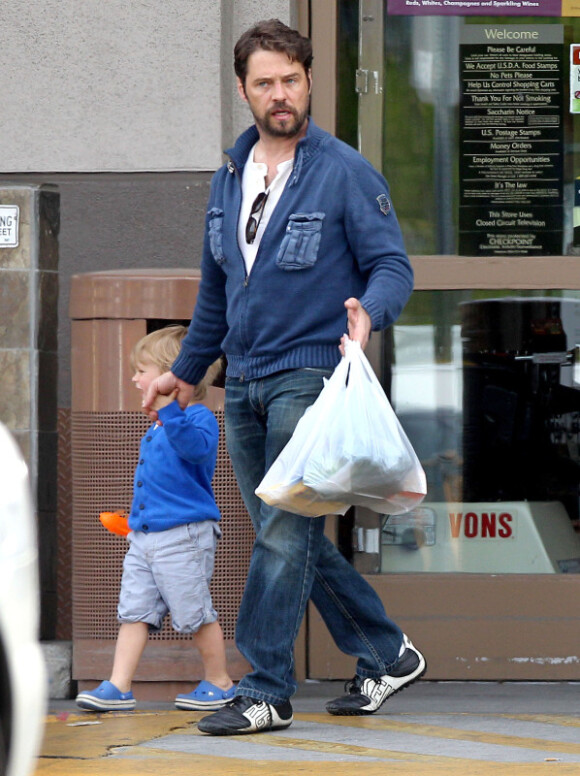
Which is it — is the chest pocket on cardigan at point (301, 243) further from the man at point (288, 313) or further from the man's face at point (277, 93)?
the man's face at point (277, 93)

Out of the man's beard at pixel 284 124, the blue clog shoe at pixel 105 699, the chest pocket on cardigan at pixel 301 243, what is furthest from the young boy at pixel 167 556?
the man's beard at pixel 284 124

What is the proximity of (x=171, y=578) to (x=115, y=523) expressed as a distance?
0.30 meters

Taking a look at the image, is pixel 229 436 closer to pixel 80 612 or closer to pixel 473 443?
pixel 80 612

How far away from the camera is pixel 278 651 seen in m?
4.51

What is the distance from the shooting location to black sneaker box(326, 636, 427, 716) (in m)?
4.86

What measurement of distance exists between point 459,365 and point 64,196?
1.76 metres

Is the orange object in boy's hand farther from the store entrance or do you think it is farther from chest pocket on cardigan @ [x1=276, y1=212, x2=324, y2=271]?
chest pocket on cardigan @ [x1=276, y1=212, x2=324, y2=271]

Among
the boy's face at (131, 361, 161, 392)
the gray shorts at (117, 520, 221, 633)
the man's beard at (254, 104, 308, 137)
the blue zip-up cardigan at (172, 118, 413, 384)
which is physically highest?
the man's beard at (254, 104, 308, 137)

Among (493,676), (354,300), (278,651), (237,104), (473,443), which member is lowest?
(493,676)

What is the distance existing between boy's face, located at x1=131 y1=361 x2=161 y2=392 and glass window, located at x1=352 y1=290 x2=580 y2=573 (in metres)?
1.28

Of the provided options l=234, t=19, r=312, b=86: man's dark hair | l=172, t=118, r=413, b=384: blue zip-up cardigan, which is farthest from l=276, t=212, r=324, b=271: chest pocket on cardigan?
l=234, t=19, r=312, b=86: man's dark hair

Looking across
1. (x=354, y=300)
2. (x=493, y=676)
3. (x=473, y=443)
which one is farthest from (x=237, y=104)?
(x=493, y=676)

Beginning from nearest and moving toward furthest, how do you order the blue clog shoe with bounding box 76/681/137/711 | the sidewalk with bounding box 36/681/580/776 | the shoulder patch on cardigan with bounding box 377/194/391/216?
the sidewalk with bounding box 36/681/580/776 < the shoulder patch on cardigan with bounding box 377/194/391/216 < the blue clog shoe with bounding box 76/681/137/711

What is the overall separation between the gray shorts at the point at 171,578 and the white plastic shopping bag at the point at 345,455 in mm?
827
